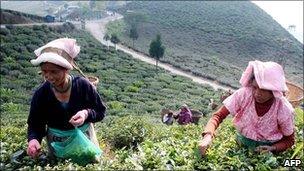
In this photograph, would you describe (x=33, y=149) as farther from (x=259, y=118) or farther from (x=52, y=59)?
(x=259, y=118)

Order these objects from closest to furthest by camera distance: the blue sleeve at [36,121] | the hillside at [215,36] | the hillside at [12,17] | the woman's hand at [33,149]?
the woman's hand at [33,149] → the blue sleeve at [36,121] → the hillside at [12,17] → the hillside at [215,36]

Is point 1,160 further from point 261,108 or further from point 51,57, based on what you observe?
point 261,108

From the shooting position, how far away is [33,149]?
395 centimetres

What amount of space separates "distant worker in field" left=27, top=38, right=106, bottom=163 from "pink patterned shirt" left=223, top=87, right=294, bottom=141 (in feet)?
4.33

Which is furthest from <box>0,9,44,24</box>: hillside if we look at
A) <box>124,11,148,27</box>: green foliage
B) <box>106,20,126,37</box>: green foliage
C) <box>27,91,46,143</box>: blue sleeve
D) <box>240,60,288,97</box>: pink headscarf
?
<box>240,60,288,97</box>: pink headscarf

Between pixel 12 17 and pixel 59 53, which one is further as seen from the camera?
pixel 12 17

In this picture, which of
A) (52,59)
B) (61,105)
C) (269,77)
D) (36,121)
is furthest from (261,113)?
(36,121)

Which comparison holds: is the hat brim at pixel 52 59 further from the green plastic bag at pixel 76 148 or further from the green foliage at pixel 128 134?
the green foliage at pixel 128 134

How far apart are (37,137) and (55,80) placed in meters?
0.60

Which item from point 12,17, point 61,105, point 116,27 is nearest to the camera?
point 61,105

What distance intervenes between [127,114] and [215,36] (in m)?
56.5

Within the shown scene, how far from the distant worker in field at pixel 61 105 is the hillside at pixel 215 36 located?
41289 mm

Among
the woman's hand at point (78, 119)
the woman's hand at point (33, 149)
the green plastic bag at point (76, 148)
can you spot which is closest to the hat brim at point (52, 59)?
the woman's hand at point (78, 119)

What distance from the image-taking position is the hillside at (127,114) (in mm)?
3643
